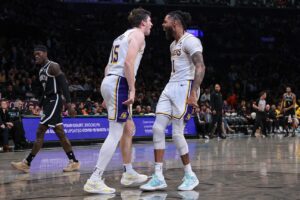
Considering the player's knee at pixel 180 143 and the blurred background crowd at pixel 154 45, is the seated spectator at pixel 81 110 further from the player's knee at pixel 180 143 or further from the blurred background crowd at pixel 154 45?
the player's knee at pixel 180 143

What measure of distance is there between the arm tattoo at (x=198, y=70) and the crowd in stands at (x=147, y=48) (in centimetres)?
1210

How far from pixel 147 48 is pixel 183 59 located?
2717cm

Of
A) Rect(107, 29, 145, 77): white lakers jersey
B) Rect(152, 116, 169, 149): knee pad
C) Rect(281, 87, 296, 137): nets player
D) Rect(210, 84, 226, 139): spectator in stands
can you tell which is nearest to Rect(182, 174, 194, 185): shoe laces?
Rect(152, 116, 169, 149): knee pad

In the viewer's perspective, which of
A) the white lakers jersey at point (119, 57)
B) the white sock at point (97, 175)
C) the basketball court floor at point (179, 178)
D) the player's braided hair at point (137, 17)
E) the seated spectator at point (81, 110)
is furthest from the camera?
the seated spectator at point (81, 110)

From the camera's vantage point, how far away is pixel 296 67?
37.9m

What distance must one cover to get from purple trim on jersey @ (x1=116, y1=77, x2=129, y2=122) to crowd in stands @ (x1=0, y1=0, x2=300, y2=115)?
1206 centimetres

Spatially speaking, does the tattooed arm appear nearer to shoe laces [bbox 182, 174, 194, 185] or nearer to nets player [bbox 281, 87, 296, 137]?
shoe laces [bbox 182, 174, 194, 185]

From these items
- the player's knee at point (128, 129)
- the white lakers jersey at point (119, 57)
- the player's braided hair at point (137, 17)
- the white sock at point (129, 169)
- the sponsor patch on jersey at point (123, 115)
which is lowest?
the white sock at point (129, 169)

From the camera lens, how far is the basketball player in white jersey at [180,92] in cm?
759

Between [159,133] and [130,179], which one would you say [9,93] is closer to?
[130,179]

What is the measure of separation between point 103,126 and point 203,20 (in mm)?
19173

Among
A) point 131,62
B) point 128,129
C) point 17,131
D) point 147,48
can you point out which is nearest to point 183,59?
point 131,62

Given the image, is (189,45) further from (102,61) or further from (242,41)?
(242,41)

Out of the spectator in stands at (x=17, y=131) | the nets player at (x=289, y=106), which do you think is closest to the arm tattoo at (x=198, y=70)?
the spectator in stands at (x=17, y=131)
